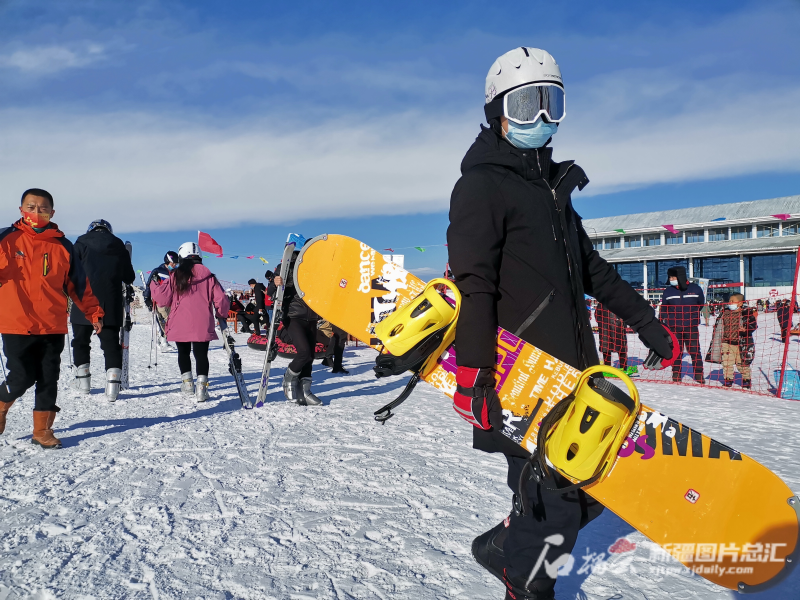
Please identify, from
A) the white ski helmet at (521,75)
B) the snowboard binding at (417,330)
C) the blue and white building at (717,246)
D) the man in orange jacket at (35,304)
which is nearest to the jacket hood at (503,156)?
the white ski helmet at (521,75)

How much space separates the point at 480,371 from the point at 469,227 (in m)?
0.50

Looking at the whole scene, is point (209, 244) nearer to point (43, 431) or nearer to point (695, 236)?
point (43, 431)

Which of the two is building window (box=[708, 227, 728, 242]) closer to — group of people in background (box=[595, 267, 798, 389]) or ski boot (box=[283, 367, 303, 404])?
group of people in background (box=[595, 267, 798, 389])

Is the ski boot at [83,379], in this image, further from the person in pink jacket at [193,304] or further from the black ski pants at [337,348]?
the black ski pants at [337,348]

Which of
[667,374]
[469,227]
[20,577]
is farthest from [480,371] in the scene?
[667,374]

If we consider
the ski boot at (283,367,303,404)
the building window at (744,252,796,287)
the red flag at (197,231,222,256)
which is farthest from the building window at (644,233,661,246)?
the ski boot at (283,367,303,404)

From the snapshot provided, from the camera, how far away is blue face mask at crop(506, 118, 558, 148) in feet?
6.39

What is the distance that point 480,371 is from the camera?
1.68 meters

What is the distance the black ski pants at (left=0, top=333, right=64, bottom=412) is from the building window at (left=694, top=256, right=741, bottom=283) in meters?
38.6

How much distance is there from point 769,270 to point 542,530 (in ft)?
129

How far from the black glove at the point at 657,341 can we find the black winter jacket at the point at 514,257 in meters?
0.30

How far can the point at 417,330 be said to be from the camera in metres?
1.79

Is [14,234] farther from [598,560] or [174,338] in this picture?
[598,560]

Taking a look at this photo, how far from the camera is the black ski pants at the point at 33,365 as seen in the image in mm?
3959
